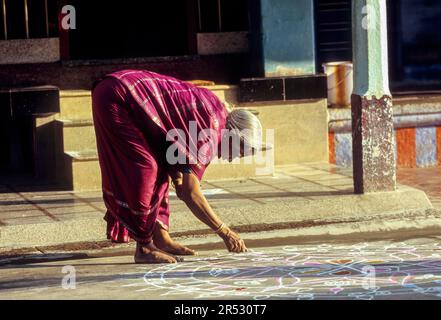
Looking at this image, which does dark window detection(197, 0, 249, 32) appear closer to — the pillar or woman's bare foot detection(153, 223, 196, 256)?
the pillar

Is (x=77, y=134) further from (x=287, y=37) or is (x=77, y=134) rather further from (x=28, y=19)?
(x=287, y=37)

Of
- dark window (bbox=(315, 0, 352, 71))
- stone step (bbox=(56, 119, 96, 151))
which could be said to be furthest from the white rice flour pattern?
dark window (bbox=(315, 0, 352, 71))

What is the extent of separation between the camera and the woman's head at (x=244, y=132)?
26.8 ft

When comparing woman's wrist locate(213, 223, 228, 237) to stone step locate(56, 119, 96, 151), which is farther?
stone step locate(56, 119, 96, 151)

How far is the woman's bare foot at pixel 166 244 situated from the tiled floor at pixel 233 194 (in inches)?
50.9

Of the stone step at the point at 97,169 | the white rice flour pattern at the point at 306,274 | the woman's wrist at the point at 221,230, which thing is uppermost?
the stone step at the point at 97,169

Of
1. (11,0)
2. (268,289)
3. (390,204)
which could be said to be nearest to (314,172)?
(390,204)

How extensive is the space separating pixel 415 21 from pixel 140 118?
22.0 feet

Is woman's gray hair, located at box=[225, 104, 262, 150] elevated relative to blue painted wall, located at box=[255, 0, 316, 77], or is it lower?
lower

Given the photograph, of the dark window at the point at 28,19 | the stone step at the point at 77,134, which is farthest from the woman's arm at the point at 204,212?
the dark window at the point at 28,19

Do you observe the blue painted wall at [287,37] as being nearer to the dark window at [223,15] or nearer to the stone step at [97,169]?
the dark window at [223,15]

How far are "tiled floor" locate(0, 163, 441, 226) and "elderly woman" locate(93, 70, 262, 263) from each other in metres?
1.58

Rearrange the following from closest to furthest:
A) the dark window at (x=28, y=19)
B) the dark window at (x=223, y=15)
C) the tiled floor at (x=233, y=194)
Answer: the tiled floor at (x=233, y=194), the dark window at (x=28, y=19), the dark window at (x=223, y=15)

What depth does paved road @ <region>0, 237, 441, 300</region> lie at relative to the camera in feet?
23.9
